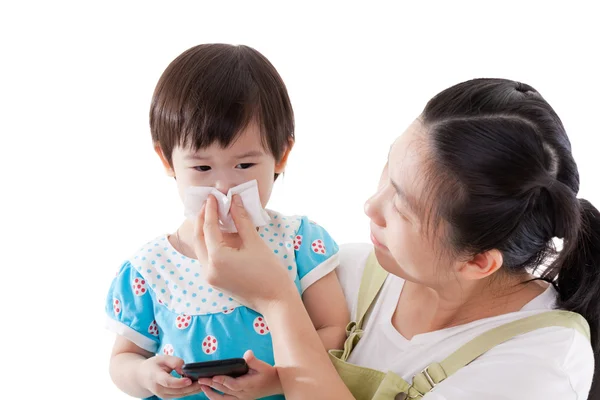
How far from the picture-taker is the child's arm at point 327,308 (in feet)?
5.12

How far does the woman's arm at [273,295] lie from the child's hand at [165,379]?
0.55ft

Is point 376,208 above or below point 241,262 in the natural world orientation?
above

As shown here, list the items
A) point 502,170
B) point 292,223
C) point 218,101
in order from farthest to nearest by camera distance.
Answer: point 292,223
point 218,101
point 502,170

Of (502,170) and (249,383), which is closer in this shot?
(502,170)

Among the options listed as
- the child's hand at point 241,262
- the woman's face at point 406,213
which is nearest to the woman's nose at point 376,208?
the woman's face at point 406,213

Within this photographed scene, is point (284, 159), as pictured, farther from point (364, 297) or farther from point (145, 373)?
point (145, 373)

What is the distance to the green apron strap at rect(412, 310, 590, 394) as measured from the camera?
1.33 m

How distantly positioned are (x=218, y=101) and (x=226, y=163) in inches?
4.7

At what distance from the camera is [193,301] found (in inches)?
60.1

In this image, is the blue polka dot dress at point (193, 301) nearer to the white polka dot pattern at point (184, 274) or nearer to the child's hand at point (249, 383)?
the white polka dot pattern at point (184, 274)

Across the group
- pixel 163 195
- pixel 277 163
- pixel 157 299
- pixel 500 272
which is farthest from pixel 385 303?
pixel 163 195

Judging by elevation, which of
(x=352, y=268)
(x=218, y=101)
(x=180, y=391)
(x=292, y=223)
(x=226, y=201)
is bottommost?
(x=180, y=391)

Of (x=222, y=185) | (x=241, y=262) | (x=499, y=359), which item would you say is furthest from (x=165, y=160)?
(x=499, y=359)

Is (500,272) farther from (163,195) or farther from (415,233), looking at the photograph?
(163,195)
